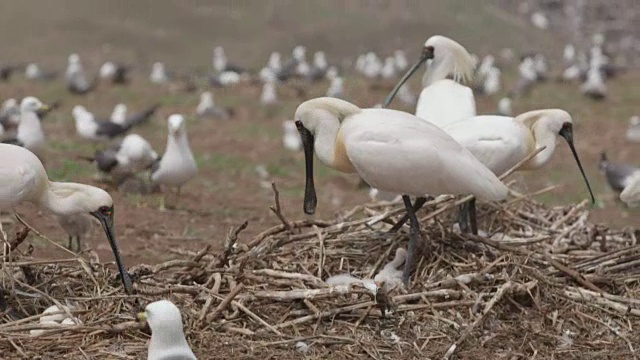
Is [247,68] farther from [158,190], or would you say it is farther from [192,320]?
[192,320]

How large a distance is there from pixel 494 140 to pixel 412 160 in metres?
1.22

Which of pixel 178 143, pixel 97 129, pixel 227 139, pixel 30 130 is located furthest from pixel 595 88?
pixel 178 143

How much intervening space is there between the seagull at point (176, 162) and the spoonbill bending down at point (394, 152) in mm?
4191

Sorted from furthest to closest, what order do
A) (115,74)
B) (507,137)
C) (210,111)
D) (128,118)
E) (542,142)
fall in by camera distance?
(115,74), (210,111), (128,118), (542,142), (507,137)

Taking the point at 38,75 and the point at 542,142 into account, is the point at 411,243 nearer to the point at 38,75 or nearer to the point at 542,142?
the point at 542,142

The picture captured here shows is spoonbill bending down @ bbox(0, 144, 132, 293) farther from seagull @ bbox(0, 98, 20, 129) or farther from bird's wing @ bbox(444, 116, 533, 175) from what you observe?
seagull @ bbox(0, 98, 20, 129)

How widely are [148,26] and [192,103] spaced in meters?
10.5

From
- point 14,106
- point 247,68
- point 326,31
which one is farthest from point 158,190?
point 326,31

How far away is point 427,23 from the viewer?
34.3 m

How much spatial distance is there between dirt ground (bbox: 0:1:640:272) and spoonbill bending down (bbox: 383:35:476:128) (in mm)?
1404

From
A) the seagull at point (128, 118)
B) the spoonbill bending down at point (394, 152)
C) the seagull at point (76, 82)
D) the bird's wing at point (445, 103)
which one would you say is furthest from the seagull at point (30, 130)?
the seagull at point (76, 82)

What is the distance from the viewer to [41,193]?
22.1ft

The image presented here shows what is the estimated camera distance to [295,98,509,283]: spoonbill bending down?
22.2ft

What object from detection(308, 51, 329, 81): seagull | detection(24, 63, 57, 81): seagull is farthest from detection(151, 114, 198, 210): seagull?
detection(308, 51, 329, 81): seagull
